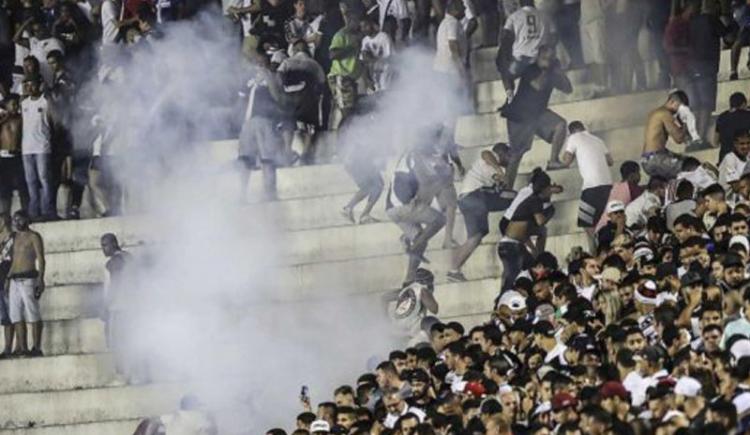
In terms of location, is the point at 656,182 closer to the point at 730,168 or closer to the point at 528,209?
the point at 730,168

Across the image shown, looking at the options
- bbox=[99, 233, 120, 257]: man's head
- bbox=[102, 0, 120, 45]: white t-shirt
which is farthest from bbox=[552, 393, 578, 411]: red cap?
bbox=[102, 0, 120, 45]: white t-shirt

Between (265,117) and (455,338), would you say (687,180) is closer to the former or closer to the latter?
(455,338)

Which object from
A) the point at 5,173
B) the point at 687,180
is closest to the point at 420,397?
the point at 687,180

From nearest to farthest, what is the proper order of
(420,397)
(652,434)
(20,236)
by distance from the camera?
(652,434), (420,397), (20,236)

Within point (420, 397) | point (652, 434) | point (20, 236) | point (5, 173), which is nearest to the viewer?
point (652, 434)

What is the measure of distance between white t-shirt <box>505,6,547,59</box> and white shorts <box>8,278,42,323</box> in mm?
5057

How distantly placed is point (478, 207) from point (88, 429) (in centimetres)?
399

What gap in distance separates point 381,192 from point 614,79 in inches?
97.6

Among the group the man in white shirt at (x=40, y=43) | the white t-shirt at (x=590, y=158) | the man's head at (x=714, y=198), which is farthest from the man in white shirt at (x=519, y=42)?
the man's head at (x=714, y=198)

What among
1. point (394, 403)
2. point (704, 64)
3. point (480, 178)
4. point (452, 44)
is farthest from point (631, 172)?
point (394, 403)

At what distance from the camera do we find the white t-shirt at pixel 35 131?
29.8m

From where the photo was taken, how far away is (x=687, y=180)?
2450 cm

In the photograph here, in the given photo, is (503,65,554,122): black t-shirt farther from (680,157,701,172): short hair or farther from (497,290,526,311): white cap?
(497,290,526,311): white cap

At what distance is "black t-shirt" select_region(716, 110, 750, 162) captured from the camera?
25.7 m
